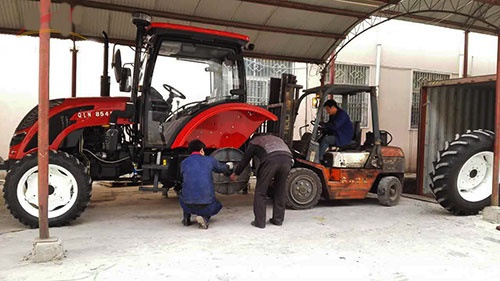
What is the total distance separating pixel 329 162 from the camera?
23.0ft

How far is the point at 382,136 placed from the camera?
7312 mm

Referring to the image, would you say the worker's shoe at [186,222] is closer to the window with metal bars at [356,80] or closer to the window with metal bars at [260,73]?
the window with metal bars at [260,73]

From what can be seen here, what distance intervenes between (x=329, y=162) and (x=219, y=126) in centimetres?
223

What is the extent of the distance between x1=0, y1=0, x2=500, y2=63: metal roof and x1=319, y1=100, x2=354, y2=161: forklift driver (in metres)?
2.58

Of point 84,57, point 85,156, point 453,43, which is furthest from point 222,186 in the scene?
point 453,43

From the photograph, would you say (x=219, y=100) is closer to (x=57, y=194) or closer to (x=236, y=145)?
(x=236, y=145)

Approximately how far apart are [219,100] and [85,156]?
6.56 ft

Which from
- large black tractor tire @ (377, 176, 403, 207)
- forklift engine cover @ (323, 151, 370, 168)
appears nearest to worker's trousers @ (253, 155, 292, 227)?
forklift engine cover @ (323, 151, 370, 168)

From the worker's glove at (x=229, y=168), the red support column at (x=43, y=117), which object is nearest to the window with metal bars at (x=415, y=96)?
the worker's glove at (x=229, y=168)

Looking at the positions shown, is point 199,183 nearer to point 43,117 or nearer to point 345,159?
point 43,117

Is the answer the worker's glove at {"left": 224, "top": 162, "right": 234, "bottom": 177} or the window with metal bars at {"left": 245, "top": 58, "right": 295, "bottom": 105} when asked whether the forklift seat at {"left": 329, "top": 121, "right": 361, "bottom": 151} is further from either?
the window with metal bars at {"left": 245, "top": 58, "right": 295, "bottom": 105}

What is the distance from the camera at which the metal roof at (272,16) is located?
25.7 feet

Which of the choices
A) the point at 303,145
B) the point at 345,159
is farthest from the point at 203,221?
the point at 345,159

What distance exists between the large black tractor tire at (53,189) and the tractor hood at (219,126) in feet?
3.98
